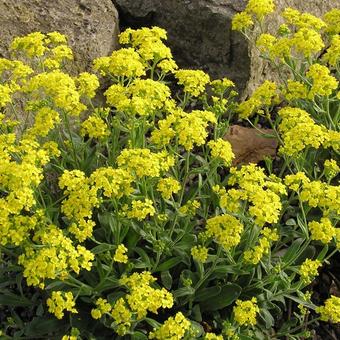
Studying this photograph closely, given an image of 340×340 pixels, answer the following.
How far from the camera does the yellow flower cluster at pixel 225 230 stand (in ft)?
12.7

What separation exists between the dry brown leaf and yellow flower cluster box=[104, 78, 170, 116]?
1.53 m

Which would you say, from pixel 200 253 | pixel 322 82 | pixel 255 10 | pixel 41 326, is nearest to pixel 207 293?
pixel 200 253

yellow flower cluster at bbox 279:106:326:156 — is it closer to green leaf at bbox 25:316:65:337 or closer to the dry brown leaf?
the dry brown leaf

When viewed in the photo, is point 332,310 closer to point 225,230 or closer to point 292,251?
point 292,251

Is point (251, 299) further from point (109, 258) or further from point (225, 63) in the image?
point (225, 63)

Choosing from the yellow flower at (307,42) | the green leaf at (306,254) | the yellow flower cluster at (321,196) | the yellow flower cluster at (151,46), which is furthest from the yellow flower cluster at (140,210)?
the yellow flower at (307,42)

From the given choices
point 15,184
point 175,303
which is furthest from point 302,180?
point 15,184

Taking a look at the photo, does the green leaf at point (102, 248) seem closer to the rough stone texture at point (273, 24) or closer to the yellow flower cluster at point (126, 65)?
the yellow flower cluster at point (126, 65)

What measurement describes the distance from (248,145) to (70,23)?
2.02 metres

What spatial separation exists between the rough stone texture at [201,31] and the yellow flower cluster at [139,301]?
3.08 m

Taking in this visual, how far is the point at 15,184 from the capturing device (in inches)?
142

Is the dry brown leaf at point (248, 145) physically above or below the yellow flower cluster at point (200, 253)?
below

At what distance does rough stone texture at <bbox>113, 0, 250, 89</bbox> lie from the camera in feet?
20.9

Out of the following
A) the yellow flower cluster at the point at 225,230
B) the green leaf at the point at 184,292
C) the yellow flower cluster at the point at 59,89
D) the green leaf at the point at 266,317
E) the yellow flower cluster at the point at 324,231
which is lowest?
the green leaf at the point at 266,317
